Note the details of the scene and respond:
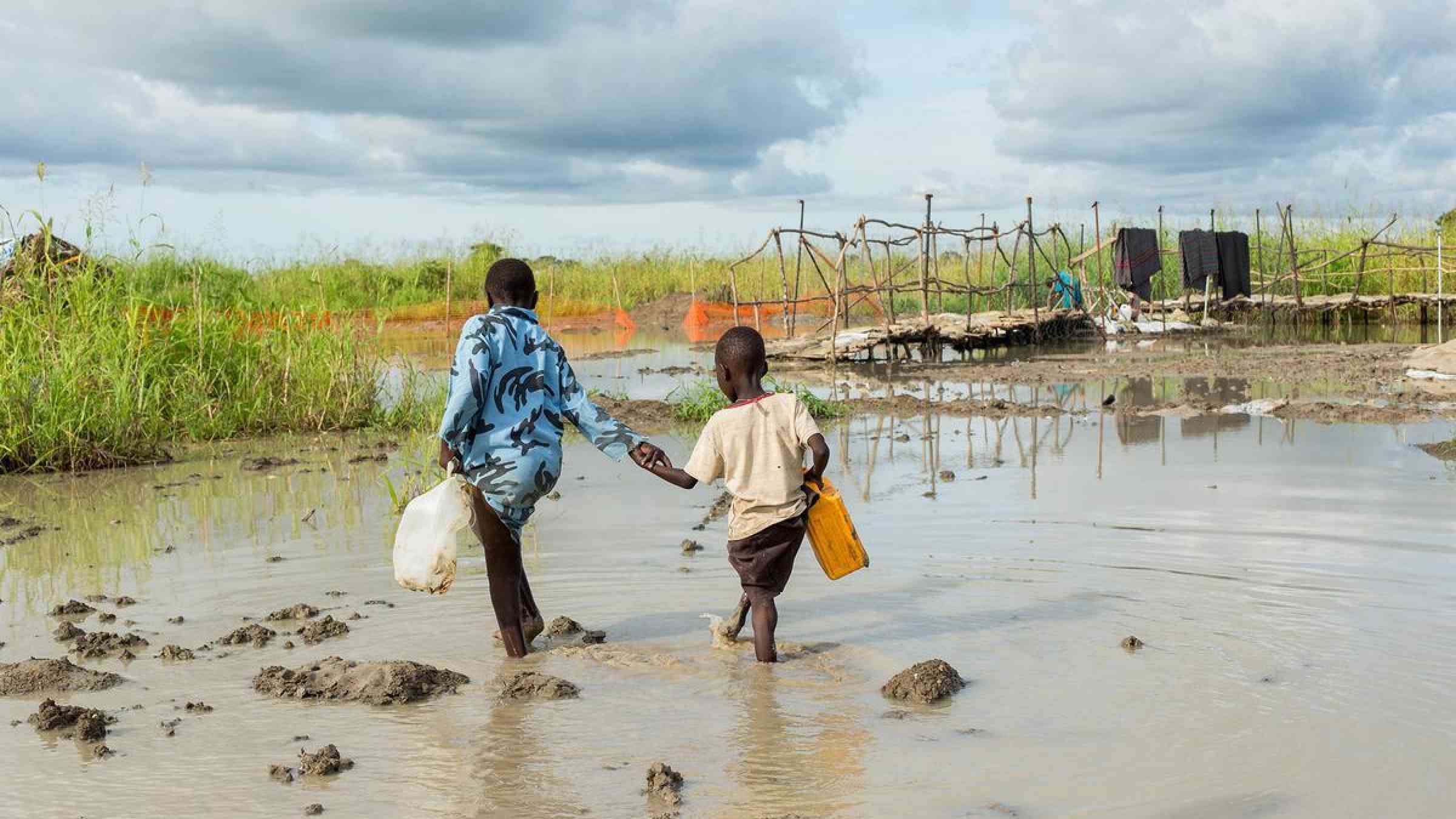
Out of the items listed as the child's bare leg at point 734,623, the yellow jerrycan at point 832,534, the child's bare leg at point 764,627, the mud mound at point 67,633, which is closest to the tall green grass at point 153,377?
the mud mound at point 67,633

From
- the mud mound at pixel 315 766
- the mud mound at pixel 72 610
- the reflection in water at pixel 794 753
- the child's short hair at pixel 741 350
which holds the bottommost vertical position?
the reflection in water at pixel 794 753

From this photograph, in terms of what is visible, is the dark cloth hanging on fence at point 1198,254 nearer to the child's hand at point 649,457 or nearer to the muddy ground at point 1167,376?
the muddy ground at point 1167,376

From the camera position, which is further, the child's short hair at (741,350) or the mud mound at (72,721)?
the child's short hair at (741,350)

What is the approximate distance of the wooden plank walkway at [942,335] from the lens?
1739 centimetres

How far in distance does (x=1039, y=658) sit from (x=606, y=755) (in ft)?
5.38

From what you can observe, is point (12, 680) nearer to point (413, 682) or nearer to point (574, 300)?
point (413, 682)

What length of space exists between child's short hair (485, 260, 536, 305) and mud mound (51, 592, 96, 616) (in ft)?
7.39

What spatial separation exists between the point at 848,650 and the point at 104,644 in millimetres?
2701

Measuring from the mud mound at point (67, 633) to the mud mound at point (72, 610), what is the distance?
29 centimetres

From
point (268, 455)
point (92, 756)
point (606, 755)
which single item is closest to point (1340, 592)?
point (606, 755)

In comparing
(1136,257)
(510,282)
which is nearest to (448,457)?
(510,282)

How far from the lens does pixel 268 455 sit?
9.46m

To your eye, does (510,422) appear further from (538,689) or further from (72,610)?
(72,610)

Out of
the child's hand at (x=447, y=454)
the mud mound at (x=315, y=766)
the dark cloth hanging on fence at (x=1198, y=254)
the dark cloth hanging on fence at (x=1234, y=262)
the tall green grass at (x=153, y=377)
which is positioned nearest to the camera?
the mud mound at (x=315, y=766)
